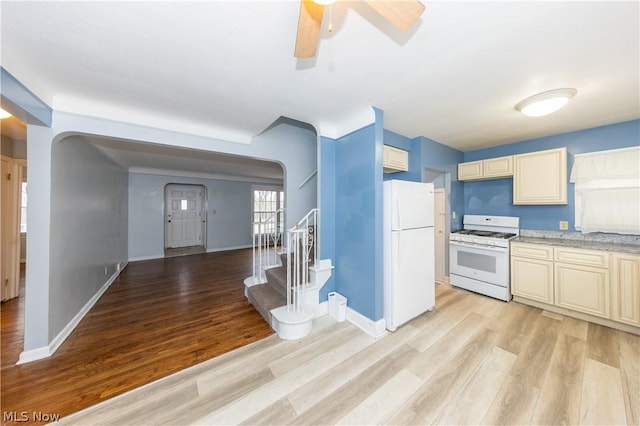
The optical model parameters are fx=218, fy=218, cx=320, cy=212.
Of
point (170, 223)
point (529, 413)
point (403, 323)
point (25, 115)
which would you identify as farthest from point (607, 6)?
point (170, 223)

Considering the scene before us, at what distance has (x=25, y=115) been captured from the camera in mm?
1780

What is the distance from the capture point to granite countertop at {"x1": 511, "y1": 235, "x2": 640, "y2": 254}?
240 centimetres

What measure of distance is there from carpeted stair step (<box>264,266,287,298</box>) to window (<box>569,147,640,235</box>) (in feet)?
13.2

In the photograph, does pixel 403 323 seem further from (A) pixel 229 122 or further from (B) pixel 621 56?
(A) pixel 229 122

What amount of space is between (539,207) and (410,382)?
3.34 metres

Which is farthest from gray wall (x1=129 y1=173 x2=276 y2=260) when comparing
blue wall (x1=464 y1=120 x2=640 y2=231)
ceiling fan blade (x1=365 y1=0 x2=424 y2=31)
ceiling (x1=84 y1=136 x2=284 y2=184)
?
ceiling fan blade (x1=365 y1=0 x2=424 y2=31)

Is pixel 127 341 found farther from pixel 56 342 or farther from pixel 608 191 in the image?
pixel 608 191

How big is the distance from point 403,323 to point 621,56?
2813 millimetres

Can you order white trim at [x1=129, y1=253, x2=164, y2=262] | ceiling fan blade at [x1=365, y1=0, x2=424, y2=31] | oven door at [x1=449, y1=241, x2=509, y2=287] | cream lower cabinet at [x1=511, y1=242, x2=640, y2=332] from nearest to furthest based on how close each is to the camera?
ceiling fan blade at [x1=365, y1=0, x2=424, y2=31] → cream lower cabinet at [x1=511, y1=242, x2=640, y2=332] → oven door at [x1=449, y1=241, x2=509, y2=287] → white trim at [x1=129, y1=253, x2=164, y2=262]

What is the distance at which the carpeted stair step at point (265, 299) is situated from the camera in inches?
102

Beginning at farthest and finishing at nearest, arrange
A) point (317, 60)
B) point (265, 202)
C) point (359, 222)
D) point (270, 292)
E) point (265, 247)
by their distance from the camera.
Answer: point (265, 202) < point (265, 247) < point (270, 292) < point (359, 222) < point (317, 60)

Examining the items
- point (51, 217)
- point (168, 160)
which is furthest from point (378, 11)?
point (168, 160)

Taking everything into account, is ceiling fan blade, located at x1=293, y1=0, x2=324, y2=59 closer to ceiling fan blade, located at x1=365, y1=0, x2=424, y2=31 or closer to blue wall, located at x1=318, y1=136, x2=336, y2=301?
ceiling fan blade, located at x1=365, y1=0, x2=424, y2=31

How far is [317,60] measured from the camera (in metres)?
1.58
